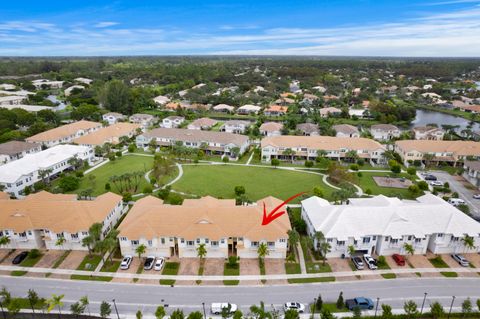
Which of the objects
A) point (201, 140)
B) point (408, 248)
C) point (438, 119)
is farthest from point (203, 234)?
point (438, 119)

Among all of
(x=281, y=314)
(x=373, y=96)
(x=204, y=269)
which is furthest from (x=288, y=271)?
(x=373, y=96)

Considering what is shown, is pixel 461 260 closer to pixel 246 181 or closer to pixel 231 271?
pixel 231 271

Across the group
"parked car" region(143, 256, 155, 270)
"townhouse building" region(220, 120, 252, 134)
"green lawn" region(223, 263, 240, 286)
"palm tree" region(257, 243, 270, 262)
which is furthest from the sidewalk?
"townhouse building" region(220, 120, 252, 134)

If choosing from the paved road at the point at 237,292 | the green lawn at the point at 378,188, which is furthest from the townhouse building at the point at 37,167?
the green lawn at the point at 378,188

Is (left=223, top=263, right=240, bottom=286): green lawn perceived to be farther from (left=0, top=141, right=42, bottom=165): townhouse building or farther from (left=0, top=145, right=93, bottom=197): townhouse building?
(left=0, top=141, right=42, bottom=165): townhouse building

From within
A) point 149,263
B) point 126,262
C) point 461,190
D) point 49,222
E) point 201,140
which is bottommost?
point 149,263

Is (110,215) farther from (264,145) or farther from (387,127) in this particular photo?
(387,127)
